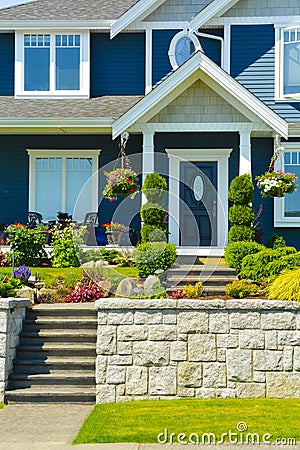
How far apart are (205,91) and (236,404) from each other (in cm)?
764

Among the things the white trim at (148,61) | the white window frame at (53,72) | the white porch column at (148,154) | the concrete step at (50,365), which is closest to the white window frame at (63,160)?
the white window frame at (53,72)

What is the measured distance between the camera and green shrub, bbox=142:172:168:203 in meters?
14.6

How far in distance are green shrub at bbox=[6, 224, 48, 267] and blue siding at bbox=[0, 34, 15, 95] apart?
4474 millimetres

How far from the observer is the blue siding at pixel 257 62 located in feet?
54.4

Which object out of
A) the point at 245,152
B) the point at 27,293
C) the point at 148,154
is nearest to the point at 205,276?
the point at 245,152

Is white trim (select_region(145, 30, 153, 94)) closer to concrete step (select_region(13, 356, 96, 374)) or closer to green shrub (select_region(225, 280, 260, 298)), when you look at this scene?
green shrub (select_region(225, 280, 260, 298))

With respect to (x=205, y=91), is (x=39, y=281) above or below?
below

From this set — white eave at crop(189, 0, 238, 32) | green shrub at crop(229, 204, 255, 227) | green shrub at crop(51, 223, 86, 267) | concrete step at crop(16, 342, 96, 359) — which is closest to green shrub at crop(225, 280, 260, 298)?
concrete step at crop(16, 342, 96, 359)

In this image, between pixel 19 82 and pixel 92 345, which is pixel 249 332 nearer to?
pixel 92 345

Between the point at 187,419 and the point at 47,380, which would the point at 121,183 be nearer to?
the point at 47,380

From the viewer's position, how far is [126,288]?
39.5ft

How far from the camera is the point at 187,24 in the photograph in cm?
1714

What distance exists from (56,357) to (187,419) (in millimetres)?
2529

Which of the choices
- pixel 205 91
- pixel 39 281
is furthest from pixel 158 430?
pixel 205 91
